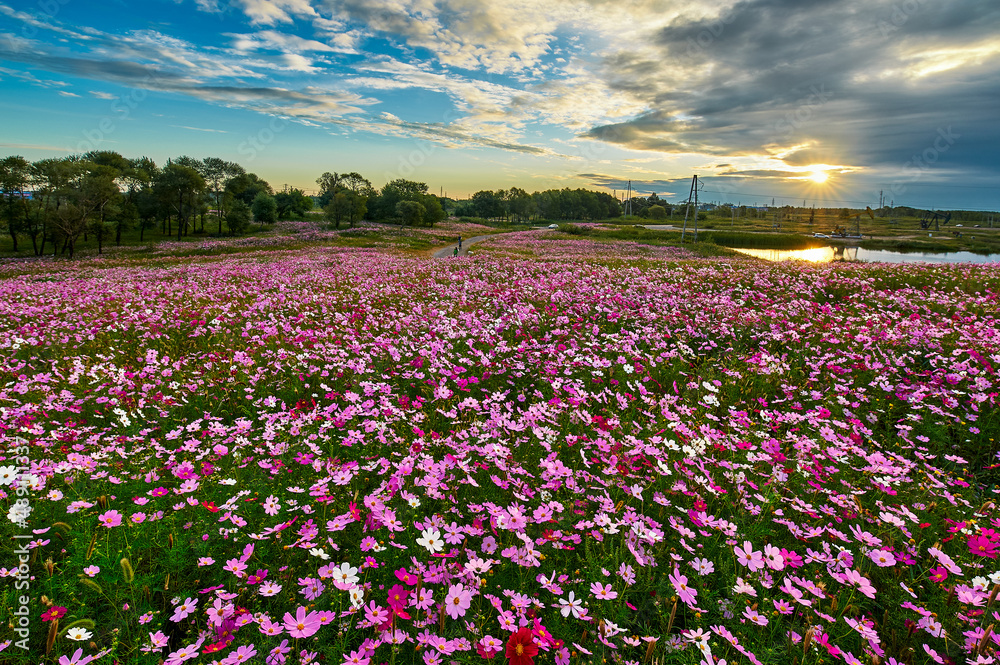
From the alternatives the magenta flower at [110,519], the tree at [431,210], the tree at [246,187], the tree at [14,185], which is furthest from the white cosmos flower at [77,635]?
the tree at [431,210]

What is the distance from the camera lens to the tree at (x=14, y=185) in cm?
4572

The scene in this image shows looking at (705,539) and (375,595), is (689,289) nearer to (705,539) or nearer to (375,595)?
(705,539)

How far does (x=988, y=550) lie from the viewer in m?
2.99

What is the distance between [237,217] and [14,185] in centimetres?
2385

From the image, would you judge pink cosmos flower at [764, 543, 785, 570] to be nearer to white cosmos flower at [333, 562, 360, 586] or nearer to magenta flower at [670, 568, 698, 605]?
magenta flower at [670, 568, 698, 605]

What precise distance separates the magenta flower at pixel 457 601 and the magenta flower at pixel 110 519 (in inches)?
94.1

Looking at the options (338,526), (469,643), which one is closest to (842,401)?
(469,643)

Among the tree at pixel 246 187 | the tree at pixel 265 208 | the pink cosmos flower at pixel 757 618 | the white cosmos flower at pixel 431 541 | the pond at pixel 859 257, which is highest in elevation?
the tree at pixel 246 187

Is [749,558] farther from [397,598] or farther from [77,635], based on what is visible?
[77,635]

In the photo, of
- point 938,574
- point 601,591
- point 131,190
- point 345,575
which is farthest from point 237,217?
point 938,574

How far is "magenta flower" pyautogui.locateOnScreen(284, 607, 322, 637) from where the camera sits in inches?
83.4

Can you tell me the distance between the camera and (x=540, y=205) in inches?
6161

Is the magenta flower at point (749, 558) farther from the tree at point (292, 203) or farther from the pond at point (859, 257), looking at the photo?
the tree at point (292, 203)

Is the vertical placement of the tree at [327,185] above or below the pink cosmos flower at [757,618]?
above
